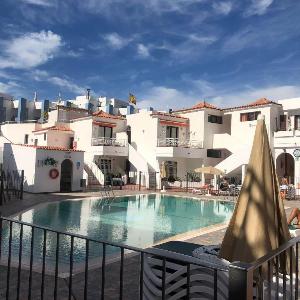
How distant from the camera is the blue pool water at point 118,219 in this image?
1148 cm

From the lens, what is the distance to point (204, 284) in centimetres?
438

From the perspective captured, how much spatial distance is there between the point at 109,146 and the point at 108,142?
60.3 inches

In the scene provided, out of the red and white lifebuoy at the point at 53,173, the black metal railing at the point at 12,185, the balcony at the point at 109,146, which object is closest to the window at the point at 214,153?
the balcony at the point at 109,146

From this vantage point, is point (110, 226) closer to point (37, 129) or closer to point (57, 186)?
point (57, 186)

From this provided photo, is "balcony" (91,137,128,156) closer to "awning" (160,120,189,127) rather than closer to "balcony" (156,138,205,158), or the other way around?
"balcony" (156,138,205,158)

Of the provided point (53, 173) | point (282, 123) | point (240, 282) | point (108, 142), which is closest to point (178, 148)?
point (108, 142)

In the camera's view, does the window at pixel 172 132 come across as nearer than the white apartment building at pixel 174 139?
No

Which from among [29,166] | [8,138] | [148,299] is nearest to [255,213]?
[148,299]

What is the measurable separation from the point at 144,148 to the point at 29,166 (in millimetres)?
14417

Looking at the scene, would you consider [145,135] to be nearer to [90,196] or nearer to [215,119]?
[215,119]

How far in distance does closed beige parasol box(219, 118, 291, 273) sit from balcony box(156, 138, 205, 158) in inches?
1107

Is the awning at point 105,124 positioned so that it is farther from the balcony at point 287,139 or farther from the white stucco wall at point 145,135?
the balcony at point 287,139

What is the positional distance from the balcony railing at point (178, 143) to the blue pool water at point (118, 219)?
1039 centimetres

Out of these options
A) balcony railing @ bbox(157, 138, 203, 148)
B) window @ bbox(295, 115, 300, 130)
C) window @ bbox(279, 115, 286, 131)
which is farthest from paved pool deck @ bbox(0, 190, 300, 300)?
window @ bbox(295, 115, 300, 130)
